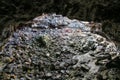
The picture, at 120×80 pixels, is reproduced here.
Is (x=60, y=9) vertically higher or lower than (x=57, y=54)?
higher

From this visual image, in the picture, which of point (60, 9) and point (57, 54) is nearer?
point (57, 54)

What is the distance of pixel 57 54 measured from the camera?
2.67 metres

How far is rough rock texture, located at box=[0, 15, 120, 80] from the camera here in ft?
8.00

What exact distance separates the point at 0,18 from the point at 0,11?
172 millimetres

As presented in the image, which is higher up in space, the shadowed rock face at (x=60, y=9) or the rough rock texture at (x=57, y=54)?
the shadowed rock face at (x=60, y=9)

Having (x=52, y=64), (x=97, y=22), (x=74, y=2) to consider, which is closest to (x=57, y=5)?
(x=74, y=2)

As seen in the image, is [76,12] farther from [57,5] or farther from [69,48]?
[69,48]

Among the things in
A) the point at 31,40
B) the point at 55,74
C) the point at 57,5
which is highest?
the point at 57,5

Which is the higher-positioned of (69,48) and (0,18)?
(0,18)

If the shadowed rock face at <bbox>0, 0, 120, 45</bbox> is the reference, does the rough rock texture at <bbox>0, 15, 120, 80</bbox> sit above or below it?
below

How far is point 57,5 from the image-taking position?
338 cm

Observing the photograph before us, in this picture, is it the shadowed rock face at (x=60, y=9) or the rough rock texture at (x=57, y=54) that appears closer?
the rough rock texture at (x=57, y=54)

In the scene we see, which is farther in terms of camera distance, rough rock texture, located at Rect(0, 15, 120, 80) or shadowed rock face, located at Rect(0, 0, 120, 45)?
shadowed rock face, located at Rect(0, 0, 120, 45)

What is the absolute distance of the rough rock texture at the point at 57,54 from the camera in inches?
96.0
